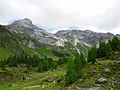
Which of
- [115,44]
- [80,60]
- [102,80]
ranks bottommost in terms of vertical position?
[102,80]

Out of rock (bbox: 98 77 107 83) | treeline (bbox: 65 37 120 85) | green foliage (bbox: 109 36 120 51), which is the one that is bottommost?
rock (bbox: 98 77 107 83)

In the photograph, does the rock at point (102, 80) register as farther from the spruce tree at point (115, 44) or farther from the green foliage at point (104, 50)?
the spruce tree at point (115, 44)

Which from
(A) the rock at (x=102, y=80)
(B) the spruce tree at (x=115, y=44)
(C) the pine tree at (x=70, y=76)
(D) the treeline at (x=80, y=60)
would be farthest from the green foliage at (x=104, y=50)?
(A) the rock at (x=102, y=80)

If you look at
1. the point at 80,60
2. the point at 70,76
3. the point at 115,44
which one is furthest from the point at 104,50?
the point at 70,76

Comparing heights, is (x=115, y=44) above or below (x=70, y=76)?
above

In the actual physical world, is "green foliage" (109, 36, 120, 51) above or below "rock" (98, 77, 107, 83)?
above

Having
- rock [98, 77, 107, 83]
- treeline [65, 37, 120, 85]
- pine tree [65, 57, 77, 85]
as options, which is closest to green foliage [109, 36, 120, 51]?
treeline [65, 37, 120, 85]

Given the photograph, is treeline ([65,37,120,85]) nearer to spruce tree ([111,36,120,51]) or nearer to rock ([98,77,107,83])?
spruce tree ([111,36,120,51])

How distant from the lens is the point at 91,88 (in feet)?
216

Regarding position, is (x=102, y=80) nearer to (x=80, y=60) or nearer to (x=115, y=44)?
(x=80, y=60)

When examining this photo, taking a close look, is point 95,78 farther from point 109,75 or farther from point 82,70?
point 82,70

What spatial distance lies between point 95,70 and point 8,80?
67.2 meters

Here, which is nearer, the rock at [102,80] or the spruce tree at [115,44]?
the rock at [102,80]

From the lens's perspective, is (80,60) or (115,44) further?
(115,44)
